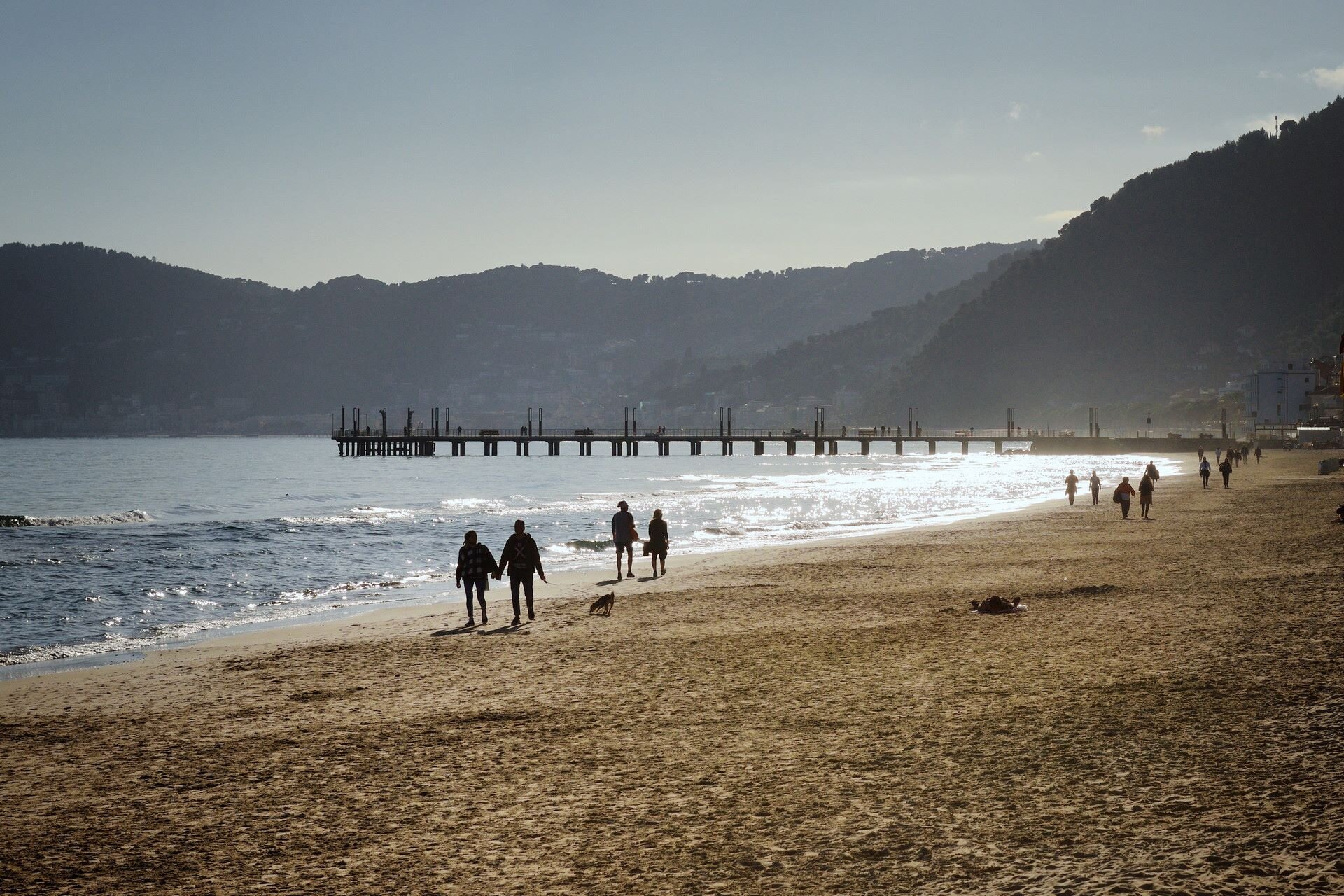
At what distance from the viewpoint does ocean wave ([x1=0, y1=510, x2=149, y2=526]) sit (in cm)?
4159

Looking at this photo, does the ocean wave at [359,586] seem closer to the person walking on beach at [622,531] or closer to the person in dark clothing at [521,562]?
the person walking on beach at [622,531]

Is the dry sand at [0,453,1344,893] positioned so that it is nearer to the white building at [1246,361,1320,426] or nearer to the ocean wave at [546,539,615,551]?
the ocean wave at [546,539,615,551]

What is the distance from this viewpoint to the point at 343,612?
61.4 feet

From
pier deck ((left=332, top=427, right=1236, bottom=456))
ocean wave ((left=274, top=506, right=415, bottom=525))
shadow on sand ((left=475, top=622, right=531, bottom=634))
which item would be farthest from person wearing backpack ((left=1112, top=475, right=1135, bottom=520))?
pier deck ((left=332, top=427, right=1236, bottom=456))

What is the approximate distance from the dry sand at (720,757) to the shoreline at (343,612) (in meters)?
0.95

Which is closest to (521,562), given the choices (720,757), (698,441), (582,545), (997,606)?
(997,606)

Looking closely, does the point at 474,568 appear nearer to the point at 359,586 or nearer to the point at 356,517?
the point at 359,586

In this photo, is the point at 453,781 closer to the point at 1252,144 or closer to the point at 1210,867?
the point at 1210,867

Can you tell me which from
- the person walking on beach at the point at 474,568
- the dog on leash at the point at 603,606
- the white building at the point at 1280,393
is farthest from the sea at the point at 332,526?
the white building at the point at 1280,393

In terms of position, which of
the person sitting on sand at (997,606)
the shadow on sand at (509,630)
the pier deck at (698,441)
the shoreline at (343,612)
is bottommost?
the shoreline at (343,612)

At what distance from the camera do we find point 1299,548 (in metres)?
20.3

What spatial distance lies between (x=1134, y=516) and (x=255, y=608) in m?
25.3

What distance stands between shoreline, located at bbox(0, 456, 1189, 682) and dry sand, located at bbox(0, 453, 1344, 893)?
95 centimetres

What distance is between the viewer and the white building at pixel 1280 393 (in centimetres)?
12694
